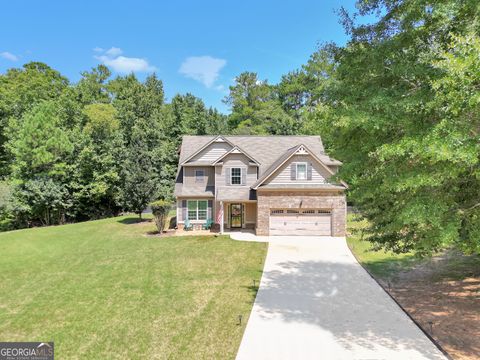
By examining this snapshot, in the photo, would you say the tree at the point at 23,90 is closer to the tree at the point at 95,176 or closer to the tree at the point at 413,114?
the tree at the point at 95,176

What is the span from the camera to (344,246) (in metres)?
18.1

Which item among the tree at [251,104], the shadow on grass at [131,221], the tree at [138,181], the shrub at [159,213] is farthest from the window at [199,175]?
the tree at [251,104]

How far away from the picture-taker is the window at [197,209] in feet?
77.6

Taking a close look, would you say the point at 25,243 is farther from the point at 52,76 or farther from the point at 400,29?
Answer: the point at 52,76

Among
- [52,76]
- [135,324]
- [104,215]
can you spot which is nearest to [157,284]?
[135,324]

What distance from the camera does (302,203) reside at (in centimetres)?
2103

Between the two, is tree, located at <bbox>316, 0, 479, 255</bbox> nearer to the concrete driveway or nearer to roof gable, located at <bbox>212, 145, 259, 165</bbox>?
the concrete driveway

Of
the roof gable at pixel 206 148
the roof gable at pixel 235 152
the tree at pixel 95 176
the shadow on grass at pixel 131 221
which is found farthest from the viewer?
the tree at pixel 95 176

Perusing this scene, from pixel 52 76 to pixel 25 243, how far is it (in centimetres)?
4805

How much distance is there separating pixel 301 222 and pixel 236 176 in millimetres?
6000

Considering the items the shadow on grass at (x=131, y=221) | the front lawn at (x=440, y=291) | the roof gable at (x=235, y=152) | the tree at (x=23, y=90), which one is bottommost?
the front lawn at (x=440, y=291)

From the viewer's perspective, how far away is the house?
21.0 metres

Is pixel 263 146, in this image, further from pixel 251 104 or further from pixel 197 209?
pixel 251 104

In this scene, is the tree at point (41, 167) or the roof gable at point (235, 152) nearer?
the roof gable at point (235, 152)
